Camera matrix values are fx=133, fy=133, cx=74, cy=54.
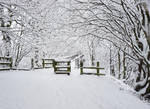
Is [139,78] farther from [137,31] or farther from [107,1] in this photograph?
[107,1]

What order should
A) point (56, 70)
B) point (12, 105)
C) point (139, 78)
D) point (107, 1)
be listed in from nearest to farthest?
1. point (12, 105)
2. point (107, 1)
3. point (139, 78)
4. point (56, 70)

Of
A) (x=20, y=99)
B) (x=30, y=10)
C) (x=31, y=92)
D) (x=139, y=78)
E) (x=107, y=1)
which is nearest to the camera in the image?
(x=20, y=99)

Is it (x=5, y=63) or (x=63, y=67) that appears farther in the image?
(x=5, y=63)

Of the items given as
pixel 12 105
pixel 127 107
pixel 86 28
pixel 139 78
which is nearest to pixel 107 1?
pixel 86 28

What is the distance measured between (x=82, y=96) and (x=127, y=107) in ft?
5.55

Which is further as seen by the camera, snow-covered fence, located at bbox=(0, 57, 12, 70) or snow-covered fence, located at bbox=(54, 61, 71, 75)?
snow-covered fence, located at bbox=(0, 57, 12, 70)

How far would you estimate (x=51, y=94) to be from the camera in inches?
210

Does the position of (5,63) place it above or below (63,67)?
above

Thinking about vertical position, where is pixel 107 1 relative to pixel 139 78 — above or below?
above

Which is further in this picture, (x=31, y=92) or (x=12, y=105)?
(x=31, y=92)

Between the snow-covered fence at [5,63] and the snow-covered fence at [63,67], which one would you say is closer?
the snow-covered fence at [63,67]

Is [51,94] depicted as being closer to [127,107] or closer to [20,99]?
[20,99]

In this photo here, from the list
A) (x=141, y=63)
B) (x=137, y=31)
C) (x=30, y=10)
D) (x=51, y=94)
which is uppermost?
(x=30, y=10)

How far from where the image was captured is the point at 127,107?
460 centimetres
